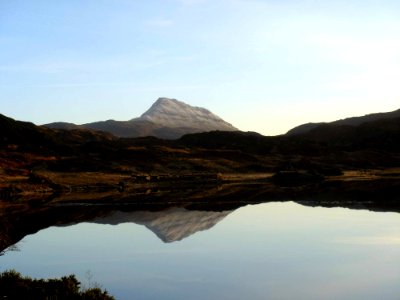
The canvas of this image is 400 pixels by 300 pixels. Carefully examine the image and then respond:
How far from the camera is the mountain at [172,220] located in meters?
35.2

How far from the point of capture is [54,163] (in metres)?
101

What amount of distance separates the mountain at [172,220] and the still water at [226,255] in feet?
0.25

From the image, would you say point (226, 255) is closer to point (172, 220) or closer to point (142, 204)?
point (172, 220)

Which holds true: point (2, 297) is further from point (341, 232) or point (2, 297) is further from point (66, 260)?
point (341, 232)

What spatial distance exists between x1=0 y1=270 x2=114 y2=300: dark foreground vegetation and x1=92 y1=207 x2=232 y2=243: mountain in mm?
15064

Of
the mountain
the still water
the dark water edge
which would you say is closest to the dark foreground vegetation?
the still water

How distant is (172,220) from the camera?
40844 mm

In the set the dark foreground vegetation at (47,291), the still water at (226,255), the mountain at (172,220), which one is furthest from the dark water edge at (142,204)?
the dark foreground vegetation at (47,291)

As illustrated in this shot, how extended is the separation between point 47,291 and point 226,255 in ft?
38.2

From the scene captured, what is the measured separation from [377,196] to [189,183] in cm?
3767

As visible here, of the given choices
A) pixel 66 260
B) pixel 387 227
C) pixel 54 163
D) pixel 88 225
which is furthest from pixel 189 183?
pixel 66 260

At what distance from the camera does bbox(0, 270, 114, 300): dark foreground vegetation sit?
15.7 meters

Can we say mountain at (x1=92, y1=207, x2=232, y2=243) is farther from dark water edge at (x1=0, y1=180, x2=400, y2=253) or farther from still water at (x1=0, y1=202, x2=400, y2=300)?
dark water edge at (x1=0, y1=180, x2=400, y2=253)

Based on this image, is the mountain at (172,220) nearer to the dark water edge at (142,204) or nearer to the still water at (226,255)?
the still water at (226,255)
